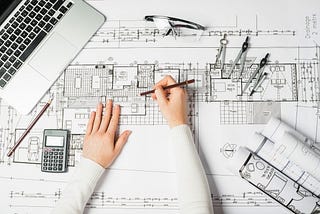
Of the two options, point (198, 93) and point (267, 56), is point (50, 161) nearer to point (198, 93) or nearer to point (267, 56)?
point (198, 93)

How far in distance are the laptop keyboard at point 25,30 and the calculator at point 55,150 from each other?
0.16 metres

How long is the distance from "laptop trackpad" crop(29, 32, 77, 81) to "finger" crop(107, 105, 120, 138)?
0.16 meters

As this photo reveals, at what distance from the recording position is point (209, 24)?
2.89 ft

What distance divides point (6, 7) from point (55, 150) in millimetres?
359

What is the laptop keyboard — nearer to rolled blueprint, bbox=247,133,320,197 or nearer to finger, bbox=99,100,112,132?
finger, bbox=99,100,112,132

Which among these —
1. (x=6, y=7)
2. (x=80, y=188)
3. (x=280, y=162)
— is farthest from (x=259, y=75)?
(x=6, y=7)

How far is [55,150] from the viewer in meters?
0.84

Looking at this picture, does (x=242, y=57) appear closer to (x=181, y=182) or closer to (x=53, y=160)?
(x=181, y=182)

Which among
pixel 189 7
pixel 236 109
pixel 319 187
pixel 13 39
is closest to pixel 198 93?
pixel 236 109

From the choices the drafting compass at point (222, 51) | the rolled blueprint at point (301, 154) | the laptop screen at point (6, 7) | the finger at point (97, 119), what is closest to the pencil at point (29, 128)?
the finger at point (97, 119)

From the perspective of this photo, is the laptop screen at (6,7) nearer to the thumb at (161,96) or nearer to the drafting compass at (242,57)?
the thumb at (161,96)

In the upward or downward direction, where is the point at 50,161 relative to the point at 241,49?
downward

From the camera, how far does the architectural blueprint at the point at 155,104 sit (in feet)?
2.69

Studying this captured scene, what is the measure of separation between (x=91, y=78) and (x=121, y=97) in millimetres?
86
